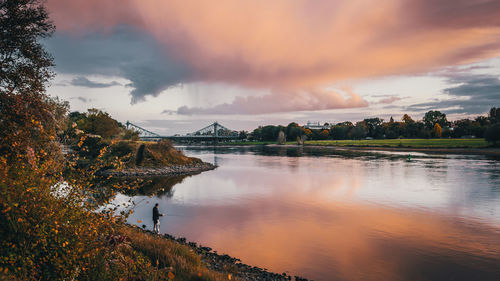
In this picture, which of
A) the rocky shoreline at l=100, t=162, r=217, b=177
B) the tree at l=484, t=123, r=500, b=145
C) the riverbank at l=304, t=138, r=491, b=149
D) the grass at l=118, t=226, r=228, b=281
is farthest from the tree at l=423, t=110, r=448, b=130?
the grass at l=118, t=226, r=228, b=281

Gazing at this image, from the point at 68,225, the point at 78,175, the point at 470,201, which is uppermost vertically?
the point at 78,175

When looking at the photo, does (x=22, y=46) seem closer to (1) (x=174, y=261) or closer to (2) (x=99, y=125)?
(1) (x=174, y=261)

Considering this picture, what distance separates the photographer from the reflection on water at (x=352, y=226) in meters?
12.3

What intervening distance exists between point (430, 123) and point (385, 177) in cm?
15811

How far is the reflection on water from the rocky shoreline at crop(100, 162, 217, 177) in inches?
478

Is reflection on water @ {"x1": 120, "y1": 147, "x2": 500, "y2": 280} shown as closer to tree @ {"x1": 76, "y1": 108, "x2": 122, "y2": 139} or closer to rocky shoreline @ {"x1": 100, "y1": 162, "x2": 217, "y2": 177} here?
rocky shoreline @ {"x1": 100, "y1": 162, "x2": 217, "y2": 177}

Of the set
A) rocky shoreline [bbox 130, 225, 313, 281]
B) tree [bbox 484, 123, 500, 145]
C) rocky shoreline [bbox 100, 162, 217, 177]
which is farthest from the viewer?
tree [bbox 484, 123, 500, 145]

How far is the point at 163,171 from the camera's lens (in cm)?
4581

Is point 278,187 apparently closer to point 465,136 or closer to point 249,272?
point 249,272

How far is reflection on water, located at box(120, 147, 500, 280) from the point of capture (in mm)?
12320

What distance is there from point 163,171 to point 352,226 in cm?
3501

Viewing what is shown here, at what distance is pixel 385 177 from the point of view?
39.1 metres

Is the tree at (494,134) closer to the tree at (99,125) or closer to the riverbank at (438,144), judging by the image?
the riverbank at (438,144)

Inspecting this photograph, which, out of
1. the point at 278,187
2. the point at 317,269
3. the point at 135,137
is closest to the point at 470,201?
the point at 278,187
